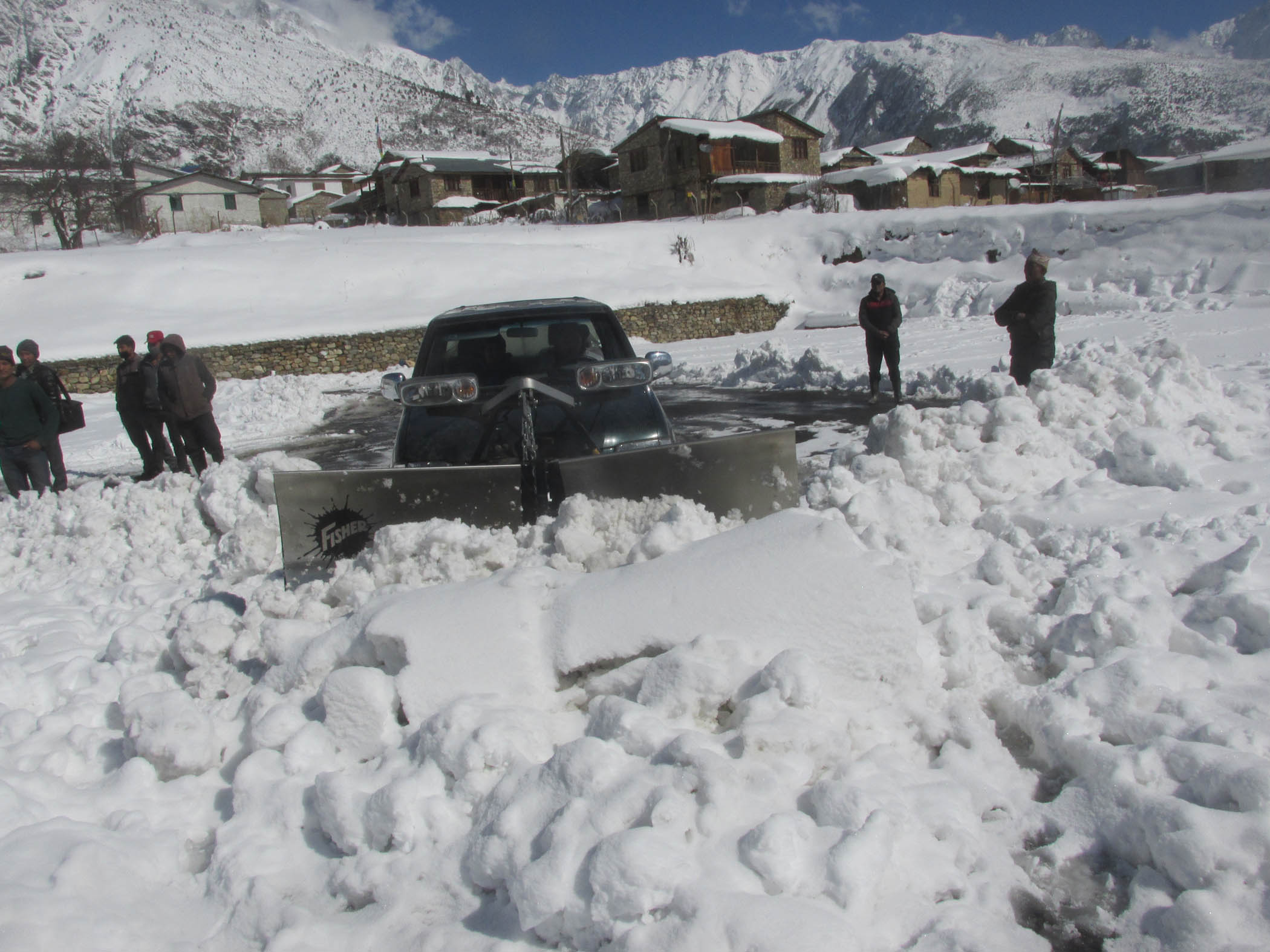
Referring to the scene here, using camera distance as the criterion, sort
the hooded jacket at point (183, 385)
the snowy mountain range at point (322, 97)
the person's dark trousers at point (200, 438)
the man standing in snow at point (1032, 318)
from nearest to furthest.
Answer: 1. the man standing in snow at point (1032, 318)
2. the hooded jacket at point (183, 385)
3. the person's dark trousers at point (200, 438)
4. the snowy mountain range at point (322, 97)

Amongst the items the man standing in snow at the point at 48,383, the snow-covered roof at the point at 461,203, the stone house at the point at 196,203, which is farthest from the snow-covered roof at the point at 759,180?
the man standing in snow at the point at 48,383

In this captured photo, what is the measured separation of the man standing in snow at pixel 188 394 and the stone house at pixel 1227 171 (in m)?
49.1

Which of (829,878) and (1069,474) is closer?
(829,878)

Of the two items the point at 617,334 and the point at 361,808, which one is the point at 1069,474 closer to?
the point at 617,334

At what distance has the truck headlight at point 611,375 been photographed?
446cm

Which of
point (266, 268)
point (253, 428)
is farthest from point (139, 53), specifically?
point (253, 428)

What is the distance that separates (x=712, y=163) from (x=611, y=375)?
1695 inches

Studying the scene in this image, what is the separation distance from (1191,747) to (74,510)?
629cm

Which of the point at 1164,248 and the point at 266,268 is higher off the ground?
the point at 266,268

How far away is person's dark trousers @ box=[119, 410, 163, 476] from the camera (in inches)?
329

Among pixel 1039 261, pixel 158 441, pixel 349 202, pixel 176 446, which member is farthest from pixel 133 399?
pixel 349 202

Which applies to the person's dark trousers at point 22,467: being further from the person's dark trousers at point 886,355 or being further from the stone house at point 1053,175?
the stone house at point 1053,175

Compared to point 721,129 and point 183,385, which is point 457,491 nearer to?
point 183,385

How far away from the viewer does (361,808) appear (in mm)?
2475
